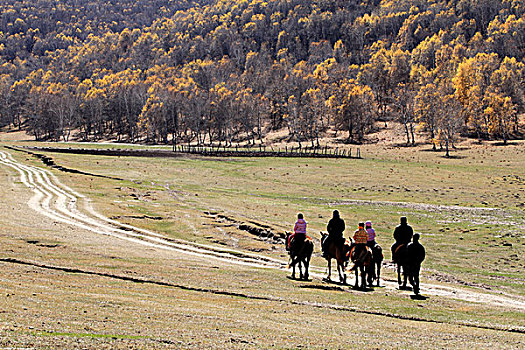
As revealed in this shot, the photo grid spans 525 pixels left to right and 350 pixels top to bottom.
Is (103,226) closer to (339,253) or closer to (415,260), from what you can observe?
(339,253)

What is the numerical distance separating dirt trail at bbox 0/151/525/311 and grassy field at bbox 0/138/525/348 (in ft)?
4.12

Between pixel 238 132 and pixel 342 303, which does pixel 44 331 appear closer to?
pixel 342 303

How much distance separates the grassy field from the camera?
12.4 metres

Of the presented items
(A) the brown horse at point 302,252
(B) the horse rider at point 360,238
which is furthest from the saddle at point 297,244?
(B) the horse rider at point 360,238

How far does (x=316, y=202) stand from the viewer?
53.8 m

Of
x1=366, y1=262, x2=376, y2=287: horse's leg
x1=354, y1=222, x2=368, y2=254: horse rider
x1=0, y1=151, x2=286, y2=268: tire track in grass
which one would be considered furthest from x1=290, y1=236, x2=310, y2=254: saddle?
x1=0, y1=151, x2=286, y2=268: tire track in grass

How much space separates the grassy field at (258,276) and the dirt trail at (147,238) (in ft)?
4.12

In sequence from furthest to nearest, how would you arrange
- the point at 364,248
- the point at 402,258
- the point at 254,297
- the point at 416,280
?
the point at 364,248 → the point at 402,258 → the point at 416,280 → the point at 254,297

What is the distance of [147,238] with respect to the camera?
32594mm

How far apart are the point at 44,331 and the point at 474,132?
142871 mm

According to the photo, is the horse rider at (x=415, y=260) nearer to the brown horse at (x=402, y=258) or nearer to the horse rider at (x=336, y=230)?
the brown horse at (x=402, y=258)

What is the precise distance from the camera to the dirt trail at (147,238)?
2120 cm

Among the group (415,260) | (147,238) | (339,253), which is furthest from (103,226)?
(415,260)

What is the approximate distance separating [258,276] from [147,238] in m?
13.0
